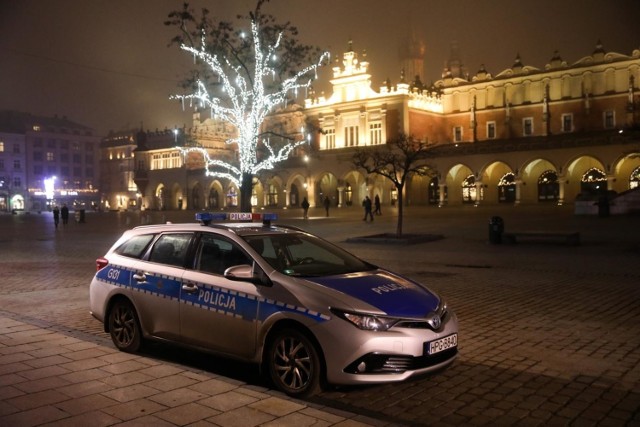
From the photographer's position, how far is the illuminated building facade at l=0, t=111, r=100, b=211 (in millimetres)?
104188

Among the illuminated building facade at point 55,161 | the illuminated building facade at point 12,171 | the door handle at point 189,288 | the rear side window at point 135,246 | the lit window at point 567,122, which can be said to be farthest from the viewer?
the illuminated building facade at point 55,161

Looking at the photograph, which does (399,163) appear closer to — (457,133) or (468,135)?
(468,135)

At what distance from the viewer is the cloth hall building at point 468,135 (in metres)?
53.8

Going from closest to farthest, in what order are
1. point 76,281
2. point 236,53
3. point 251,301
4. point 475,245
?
point 251,301, point 76,281, point 475,245, point 236,53

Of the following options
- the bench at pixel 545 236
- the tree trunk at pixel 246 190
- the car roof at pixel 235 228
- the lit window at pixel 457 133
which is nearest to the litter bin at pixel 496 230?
the bench at pixel 545 236

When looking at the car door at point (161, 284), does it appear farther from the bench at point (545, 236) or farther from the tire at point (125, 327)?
the bench at point (545, 236)

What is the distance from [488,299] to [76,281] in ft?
27.7

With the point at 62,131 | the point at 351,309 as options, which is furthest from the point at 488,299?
the point at 62,131

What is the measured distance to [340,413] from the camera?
4.66 m

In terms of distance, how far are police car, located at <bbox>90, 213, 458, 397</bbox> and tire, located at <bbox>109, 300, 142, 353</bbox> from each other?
13 mm

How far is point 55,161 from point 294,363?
114 meters

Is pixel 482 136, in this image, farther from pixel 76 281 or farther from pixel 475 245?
pixel 76 281

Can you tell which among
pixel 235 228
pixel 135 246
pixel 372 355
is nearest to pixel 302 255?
pixel 235 228

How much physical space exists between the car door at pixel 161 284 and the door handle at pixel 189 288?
0.09 metres
